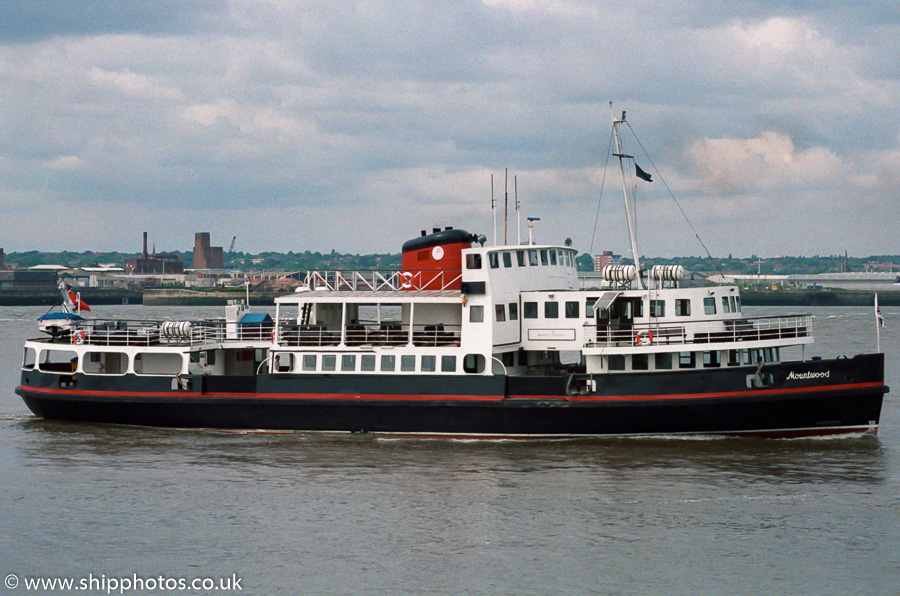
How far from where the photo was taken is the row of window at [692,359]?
2838cm

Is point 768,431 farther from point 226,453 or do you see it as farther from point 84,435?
point 84,435

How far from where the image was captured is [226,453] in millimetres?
27781

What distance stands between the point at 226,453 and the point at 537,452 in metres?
8.32

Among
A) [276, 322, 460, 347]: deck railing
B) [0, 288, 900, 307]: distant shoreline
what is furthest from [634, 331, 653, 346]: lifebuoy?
[0, 288, 900, 307]: distant shoreline

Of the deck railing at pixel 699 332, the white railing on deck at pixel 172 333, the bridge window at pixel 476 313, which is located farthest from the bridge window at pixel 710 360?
the white railing on deck at pixel 172 333

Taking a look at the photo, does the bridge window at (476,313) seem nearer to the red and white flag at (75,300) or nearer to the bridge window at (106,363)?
the bridge window at (106,363)

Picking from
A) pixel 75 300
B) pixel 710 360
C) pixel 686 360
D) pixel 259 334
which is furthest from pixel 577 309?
pixel 75 300

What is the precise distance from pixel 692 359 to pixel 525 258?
18.7 feet

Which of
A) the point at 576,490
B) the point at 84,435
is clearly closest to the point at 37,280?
the point at 84,435

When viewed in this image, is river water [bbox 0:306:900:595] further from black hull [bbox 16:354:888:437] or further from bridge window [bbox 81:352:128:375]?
bridge window [bbox 81:352:128:375]

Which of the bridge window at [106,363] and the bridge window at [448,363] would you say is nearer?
the bridge window at [448,363]

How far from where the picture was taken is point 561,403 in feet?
91.9

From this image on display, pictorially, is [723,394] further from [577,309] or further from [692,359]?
[577,309]

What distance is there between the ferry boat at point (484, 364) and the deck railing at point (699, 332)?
0.06 m
